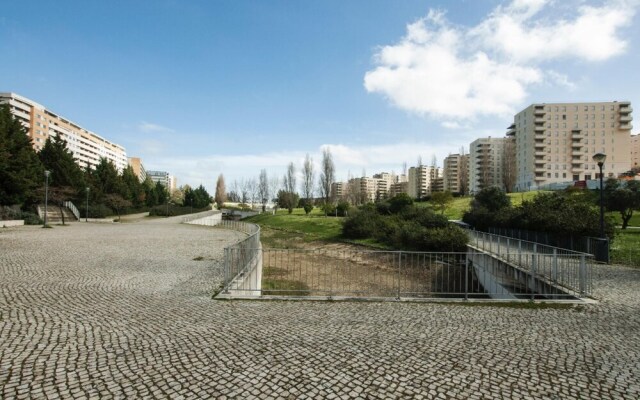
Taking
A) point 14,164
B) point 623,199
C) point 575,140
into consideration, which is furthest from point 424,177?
point 14,164

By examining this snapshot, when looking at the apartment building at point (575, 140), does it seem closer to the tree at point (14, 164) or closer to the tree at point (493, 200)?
the tree at point (493, 200)

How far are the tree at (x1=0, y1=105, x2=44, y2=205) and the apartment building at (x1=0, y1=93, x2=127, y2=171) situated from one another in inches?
866

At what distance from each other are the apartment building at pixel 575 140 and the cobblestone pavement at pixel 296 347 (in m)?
84.0

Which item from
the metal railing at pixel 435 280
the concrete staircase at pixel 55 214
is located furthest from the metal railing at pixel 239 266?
the concrete staircase at pixel 55 214

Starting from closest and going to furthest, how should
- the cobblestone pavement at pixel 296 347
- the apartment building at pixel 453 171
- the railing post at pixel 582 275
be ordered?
the cobblestone pavement at pixel 296 347, the railing post at pixel 582 275, the apartment building at pixel 453 171

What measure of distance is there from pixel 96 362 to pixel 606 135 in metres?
103

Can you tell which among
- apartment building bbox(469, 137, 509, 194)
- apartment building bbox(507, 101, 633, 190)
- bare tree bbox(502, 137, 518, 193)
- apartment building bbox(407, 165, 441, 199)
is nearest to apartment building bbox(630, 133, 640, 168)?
apartment building bbox(507, 101, 633, 190)

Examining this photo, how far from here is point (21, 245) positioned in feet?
52.6

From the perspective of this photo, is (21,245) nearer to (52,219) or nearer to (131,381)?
(131,381)

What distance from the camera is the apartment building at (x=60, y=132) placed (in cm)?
7499

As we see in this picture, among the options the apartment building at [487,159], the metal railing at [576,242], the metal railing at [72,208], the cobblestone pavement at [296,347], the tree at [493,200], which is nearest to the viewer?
the cobblestone pavement at [296,347]

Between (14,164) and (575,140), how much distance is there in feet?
330

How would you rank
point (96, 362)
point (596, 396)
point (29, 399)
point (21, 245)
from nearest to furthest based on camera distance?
point (29, 399) < point (596, 396) < point (96, 362) < point (21, 245)

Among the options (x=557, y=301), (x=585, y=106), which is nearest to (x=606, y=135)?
(x=585, y=106)
